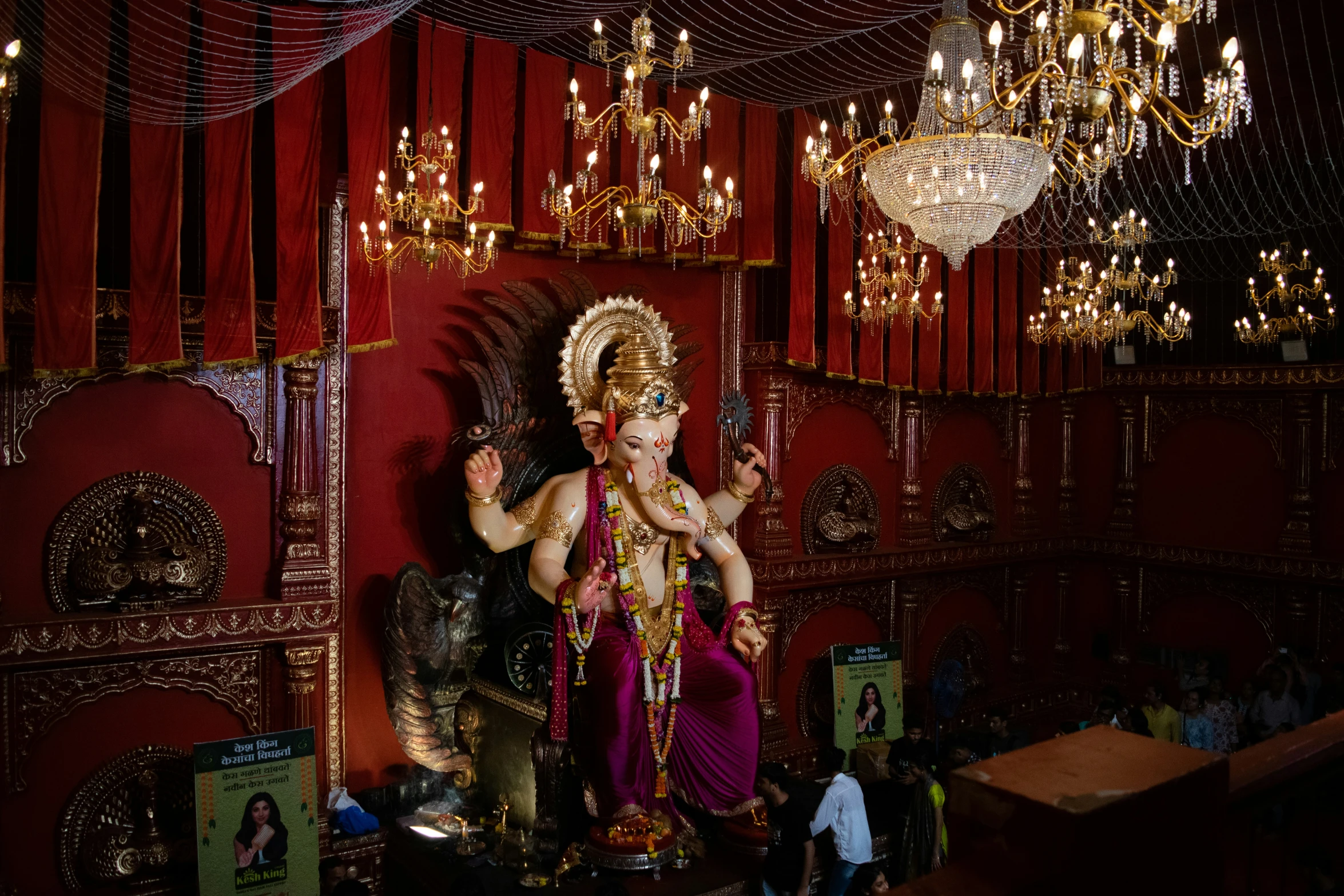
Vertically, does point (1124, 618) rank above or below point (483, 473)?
below

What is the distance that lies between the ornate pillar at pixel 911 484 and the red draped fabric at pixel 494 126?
4.34 m

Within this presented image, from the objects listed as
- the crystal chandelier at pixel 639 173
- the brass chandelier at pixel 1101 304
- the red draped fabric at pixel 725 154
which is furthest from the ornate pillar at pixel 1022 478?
the crystal chandelier at pixel 639 173

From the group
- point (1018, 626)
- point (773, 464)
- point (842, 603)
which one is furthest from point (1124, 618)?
point (773, 464)

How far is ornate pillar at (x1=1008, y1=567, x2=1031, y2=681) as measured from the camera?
9656 millimetres

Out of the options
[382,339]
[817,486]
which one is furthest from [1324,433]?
[382,339]

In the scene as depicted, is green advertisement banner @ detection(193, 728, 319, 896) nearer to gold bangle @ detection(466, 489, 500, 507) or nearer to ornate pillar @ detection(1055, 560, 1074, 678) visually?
gold bangle @ detection(466, 489, 500, 507)

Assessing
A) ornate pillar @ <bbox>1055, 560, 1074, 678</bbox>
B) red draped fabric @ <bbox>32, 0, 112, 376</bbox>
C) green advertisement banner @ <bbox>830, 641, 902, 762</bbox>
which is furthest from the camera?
ornate pillar @ <bbox>1055, 560, 1074, 678</bbox>

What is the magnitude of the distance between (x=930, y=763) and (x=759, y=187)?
4.02 meters

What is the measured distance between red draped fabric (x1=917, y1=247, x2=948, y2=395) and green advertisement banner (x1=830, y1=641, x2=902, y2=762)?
→ 2.30 m

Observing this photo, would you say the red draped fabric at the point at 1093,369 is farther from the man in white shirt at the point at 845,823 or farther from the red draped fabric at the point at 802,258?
the man in white shirt at the point at 845,823

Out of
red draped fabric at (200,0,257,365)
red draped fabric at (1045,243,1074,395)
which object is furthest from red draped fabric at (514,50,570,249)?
red draped fabric at (1045,243,1074,395)

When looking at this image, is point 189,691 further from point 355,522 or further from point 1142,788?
point 1142,788

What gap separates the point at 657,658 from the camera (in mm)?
5383

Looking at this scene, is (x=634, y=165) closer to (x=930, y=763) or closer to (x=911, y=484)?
(x=911, y=484)
